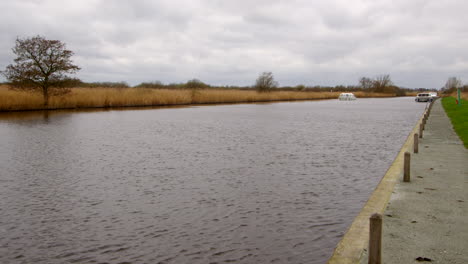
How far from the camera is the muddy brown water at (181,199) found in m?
6.61

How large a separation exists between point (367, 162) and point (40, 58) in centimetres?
3391

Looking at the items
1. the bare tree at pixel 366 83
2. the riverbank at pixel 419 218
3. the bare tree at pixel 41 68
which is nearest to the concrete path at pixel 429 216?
the riverbank at pixel 419 218

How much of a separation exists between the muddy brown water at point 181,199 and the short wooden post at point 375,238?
4.38 ft

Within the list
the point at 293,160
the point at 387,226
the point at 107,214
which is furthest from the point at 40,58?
the point at 387,226

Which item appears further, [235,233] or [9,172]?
[9,172]

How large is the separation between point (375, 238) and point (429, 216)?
279cm

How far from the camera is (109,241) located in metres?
6.91

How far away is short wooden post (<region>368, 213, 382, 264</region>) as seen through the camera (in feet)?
15.3

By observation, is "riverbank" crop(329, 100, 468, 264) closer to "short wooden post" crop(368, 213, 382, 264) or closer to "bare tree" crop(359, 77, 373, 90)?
"short wooden post" crop(368, 213, 382, 264)

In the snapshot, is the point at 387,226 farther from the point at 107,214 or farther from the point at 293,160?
the point at 293,160

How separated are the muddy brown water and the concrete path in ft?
3.16

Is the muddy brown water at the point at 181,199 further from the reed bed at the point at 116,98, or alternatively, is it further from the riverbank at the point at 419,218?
the reed bed at the point at 116,98

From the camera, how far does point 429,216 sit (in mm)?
7020

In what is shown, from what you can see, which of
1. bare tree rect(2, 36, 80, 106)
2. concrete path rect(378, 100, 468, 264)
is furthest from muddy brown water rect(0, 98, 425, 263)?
bare tree rect(2, 36, 80, 106)
